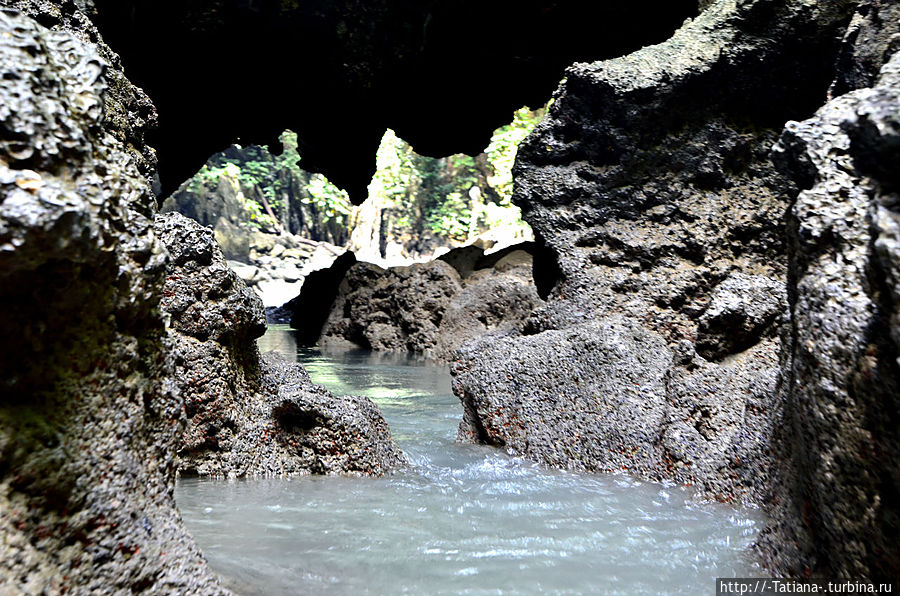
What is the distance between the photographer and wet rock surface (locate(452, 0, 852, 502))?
3547mm

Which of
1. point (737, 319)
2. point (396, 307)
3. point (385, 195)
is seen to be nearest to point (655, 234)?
point (737, 319)

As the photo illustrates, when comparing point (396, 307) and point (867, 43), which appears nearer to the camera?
point (867, 43)

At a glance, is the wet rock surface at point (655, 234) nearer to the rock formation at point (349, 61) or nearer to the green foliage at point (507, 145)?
the rock formation at point (349, 61)

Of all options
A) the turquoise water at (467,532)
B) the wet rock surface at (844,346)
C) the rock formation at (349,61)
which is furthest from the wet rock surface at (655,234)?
the rock formation at (349,61)

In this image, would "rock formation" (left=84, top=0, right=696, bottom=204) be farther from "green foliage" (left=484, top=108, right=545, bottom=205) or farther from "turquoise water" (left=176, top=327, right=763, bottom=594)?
"green foliage" (left=484, top=108, right=545, bottom=205)

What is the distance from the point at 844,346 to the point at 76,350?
171 cm

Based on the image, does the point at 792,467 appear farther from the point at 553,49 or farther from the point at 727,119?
the point at 553,49

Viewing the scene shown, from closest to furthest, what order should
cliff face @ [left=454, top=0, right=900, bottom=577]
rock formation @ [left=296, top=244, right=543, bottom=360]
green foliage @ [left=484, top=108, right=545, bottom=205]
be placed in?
cliff face @ [left=454, top=0, right=900, bottom=577] → rock formation @ [left=296, top=244, right=543, bottom=360] → green foliage @ [left=484, top=108, right=545, bottom=205]

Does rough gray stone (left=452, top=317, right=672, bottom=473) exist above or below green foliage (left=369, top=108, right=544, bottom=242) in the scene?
below

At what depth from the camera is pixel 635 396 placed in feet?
11.5

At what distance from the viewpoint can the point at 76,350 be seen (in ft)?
4.78

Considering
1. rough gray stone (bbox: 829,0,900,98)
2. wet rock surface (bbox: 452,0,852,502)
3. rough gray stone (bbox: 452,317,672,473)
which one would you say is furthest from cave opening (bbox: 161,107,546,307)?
rough gray stone (bbox: 829,0,900,98)

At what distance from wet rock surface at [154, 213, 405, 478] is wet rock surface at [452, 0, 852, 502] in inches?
34.6

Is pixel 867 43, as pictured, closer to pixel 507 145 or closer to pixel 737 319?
pixel 737 319
